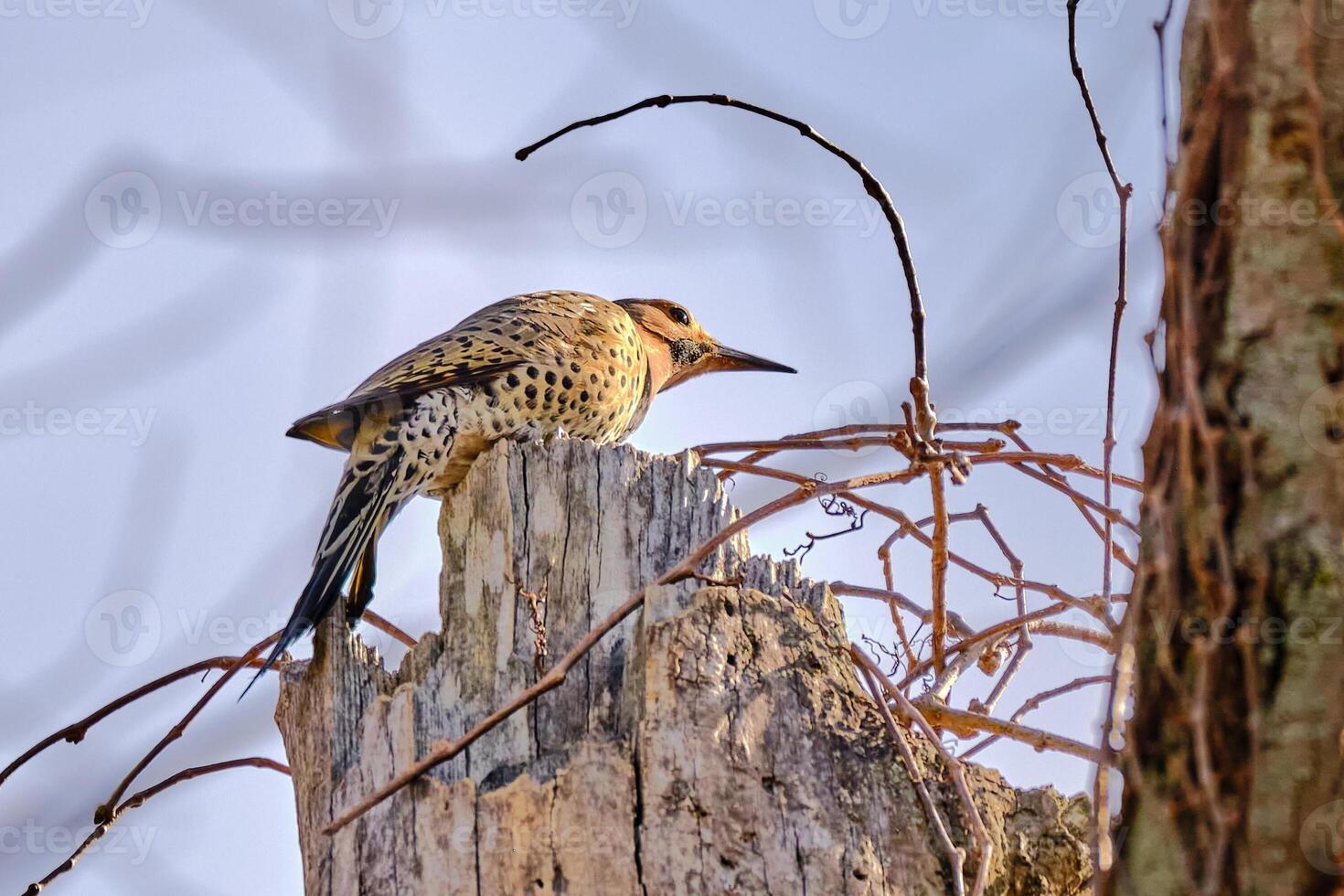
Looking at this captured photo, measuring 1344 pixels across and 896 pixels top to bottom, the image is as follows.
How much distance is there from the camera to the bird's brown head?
5.51 metres

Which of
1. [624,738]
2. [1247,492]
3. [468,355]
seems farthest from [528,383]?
[1247,492]

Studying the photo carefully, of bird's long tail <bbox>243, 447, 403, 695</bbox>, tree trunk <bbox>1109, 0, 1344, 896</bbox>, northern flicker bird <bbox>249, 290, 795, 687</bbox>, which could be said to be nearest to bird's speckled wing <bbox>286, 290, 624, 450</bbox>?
northern flicker bird <bbox>249, 290, 795, 687</bbox>

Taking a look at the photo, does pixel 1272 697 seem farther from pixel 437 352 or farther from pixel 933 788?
pixel 437 352

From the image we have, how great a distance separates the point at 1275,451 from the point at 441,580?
2.15m

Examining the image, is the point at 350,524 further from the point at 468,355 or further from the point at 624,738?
the point at 624,738

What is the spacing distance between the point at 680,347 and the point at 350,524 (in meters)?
2.29

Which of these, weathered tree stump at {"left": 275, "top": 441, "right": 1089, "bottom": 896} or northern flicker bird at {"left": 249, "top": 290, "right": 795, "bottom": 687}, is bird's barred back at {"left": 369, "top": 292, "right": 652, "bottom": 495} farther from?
weathered tree stump at {"left": 275, "top": 441, "right": 1089, "bottom": 896}

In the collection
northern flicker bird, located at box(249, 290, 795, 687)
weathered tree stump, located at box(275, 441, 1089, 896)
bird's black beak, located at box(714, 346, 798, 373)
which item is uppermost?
bird's black beak, located at box(714, 346, 798, 373)

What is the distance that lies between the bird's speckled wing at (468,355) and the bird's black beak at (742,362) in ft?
3.62

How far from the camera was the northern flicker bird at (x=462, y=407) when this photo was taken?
3.59 meters

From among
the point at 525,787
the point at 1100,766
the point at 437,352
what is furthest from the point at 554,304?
the point at 1100,766

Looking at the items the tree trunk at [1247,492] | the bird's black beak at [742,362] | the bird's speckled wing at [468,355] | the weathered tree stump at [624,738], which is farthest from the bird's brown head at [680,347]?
the tree trunk at [1247,492]

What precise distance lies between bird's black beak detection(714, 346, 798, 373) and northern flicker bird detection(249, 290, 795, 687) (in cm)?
76

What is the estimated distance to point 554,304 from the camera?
4641 mm
